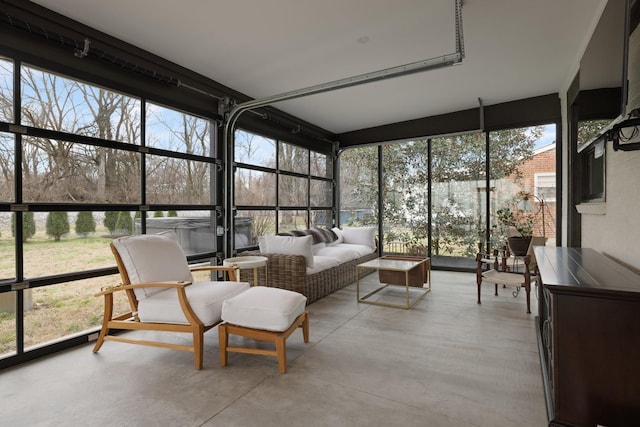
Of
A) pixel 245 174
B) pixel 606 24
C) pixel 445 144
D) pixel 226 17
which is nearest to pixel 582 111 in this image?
pixel 606 24

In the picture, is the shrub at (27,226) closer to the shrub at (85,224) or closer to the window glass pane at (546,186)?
the shrub at (85,224)

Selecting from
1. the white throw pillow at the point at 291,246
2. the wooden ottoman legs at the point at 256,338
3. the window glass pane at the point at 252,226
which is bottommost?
the wooden ottoman legs at the point at 256,338

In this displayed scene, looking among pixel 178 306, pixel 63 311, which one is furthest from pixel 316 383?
pixel 63 311

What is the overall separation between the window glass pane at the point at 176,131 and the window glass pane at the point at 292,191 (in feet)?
5.22

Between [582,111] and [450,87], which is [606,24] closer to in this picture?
[582,111]

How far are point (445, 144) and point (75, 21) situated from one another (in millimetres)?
5414

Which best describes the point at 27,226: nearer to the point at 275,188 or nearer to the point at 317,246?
the point at 275,188

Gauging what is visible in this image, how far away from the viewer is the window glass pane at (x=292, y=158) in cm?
563

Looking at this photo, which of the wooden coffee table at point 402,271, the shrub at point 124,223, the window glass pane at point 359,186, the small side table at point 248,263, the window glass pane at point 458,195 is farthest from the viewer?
the window glass pane at point 359,186

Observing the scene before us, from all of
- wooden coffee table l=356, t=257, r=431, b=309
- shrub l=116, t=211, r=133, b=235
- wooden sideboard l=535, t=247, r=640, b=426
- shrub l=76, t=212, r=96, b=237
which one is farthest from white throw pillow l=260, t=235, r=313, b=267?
wooden sideboard l=535, t=247, r=640, b=426

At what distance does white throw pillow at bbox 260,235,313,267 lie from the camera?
4066 mm

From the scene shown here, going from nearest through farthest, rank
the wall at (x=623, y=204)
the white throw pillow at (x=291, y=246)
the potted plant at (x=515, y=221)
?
the wall at (x=623, y=204)
the white throw pillow at (x=291, y=246)
the potted plant at (x=515, y=221)

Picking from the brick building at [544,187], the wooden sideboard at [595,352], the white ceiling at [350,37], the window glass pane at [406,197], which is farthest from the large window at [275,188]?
the wooden sideboard at [595,352]

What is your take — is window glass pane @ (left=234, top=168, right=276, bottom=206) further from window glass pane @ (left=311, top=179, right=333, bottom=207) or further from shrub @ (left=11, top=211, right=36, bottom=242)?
shrub @ (left=11, top=211, right=36, bottom=242)
